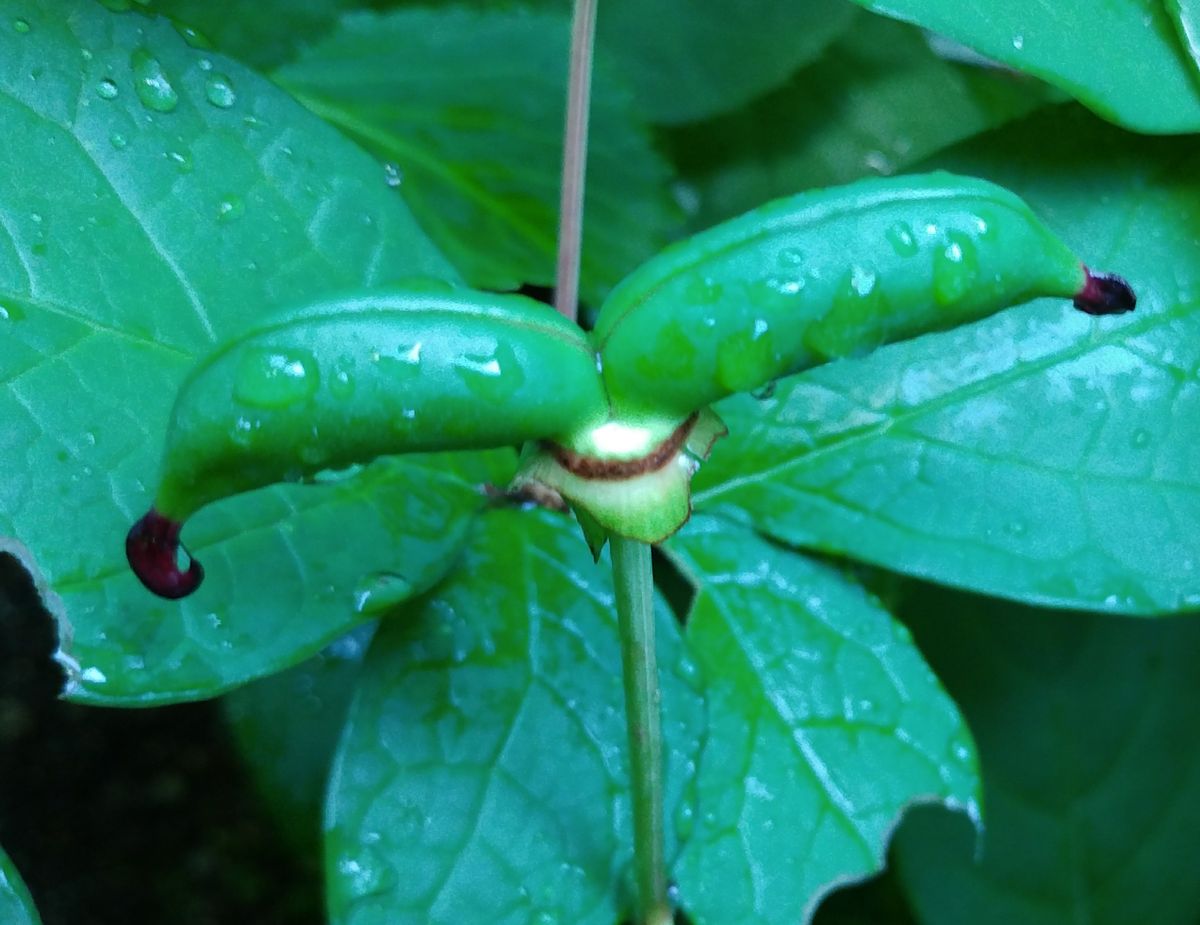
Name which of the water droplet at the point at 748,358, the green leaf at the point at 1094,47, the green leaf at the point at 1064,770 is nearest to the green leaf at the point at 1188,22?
the green leaf at the point at 1094,47

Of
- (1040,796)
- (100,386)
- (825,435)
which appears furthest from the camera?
(1040,796)

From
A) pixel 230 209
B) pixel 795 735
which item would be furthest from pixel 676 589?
pixel 230 209

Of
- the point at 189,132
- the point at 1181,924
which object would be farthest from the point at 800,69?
the point at 1181,924

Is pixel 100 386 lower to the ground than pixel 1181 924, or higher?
higher

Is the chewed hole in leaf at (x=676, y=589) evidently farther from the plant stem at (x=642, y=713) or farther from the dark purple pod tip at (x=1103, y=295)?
the dark purple pod tip at (x=1103, y=295)

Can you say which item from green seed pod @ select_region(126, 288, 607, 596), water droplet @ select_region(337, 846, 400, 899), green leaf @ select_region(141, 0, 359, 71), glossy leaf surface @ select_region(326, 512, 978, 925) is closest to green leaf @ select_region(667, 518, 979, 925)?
glossy leaf surface @ select_region(326, 512, 978, 925)

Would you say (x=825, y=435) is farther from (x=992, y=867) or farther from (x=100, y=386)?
(x=992, y=867)

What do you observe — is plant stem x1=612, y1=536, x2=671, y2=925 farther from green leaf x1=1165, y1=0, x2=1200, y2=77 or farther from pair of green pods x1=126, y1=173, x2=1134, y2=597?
green leaf x1=1165, y1=0, x2=1200, y2=77
